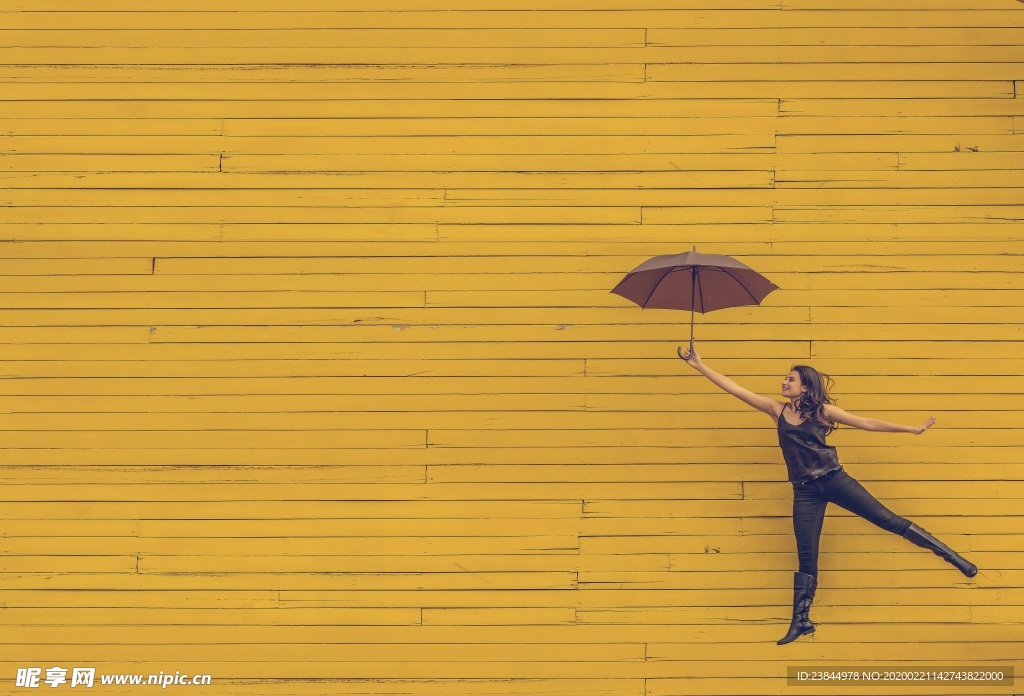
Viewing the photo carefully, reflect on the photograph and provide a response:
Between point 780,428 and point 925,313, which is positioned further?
point 925,313

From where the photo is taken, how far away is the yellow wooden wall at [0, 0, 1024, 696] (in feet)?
21.2

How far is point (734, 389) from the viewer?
6.14 meters

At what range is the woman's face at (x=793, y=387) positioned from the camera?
605 cm

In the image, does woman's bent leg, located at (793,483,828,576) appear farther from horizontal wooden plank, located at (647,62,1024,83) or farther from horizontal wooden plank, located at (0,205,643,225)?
horizontal wooden plank, located at (647,62,1024,83)

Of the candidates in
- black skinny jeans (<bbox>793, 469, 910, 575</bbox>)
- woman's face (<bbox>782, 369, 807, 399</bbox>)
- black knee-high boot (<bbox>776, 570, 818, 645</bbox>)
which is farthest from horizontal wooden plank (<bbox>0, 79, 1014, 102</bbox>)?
black knee-high boot (<bbox>776, 570, 818, 645</bbox>)

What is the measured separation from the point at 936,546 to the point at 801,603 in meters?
0.86

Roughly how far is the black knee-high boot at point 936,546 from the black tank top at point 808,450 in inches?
22.6

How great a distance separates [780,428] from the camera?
617cm

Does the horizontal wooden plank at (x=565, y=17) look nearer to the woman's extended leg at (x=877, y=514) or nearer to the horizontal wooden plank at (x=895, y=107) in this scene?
the horizontal wooden plank at (x=895, y=107)

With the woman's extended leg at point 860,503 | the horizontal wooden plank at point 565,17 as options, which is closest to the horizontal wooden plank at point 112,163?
the horizontal wooden plank at point 565,17

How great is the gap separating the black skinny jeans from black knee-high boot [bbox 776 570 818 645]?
0.16ft

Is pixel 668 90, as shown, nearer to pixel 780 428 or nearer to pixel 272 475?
pixel 780 428

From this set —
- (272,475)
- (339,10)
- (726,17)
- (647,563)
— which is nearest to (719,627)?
(647,563)

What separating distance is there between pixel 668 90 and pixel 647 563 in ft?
10.0
